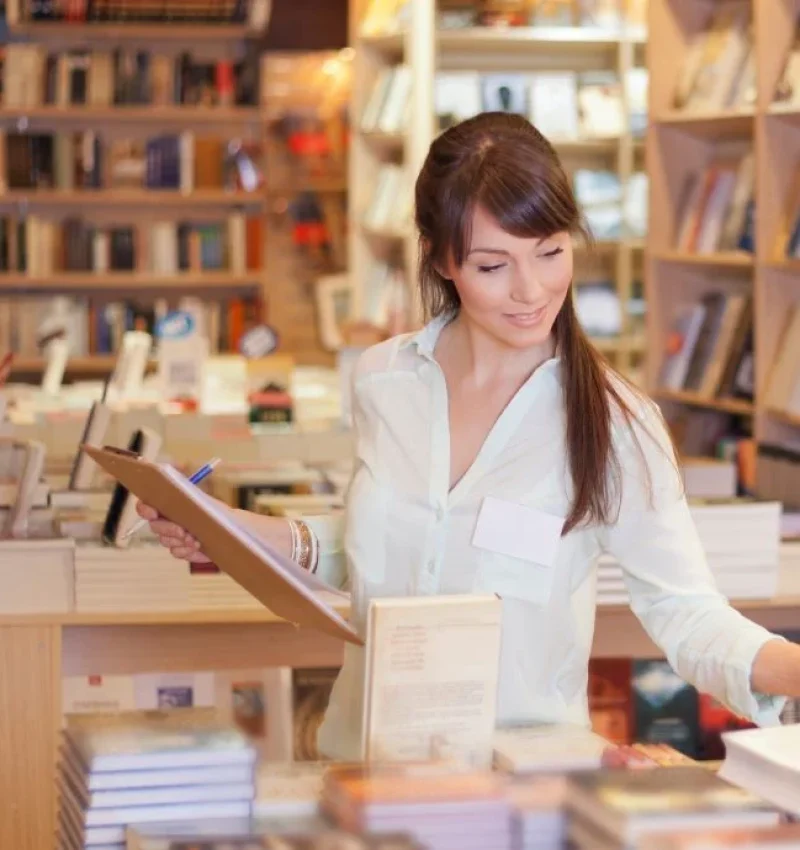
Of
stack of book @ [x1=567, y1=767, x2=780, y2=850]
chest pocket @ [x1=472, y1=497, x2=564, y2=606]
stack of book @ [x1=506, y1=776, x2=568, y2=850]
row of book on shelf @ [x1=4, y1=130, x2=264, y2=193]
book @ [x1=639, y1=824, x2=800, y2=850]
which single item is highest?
row of book on shelf @ [x1=4, y1=130, x2=264, y2=193]

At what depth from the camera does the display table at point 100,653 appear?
324 centimetres

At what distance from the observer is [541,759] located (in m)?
2.04

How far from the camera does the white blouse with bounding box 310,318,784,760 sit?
7.77 feet

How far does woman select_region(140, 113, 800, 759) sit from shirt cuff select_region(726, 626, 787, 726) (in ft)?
0.04

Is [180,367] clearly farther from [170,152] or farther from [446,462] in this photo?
[170,152]

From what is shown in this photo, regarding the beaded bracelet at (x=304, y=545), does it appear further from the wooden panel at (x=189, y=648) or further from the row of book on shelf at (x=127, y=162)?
the row of book on shelf at (x=127, y=162)

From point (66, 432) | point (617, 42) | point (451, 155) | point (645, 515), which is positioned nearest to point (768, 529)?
point (645, 515)

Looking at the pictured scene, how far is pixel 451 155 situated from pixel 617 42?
5315 mm

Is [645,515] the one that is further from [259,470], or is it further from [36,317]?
[36,317]

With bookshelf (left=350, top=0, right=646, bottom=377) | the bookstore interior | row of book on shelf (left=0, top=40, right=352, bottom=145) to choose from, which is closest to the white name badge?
the bookstore interior

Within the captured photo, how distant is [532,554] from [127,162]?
23.8 feet

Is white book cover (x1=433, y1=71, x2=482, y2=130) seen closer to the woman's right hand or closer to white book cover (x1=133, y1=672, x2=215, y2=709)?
white book cover (x1=133, y1=672, x2=215, y2=709)

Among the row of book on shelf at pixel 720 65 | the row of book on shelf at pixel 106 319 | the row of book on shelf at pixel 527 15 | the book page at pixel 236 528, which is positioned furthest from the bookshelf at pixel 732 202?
the row of book on shelf at pixel 106 319

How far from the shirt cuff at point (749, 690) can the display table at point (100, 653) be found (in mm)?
1297
